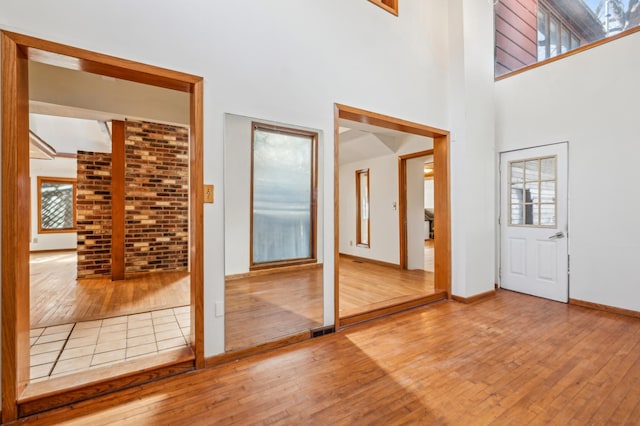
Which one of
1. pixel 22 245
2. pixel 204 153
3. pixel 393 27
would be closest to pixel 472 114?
pixel 393 27

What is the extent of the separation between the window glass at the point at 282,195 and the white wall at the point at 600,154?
10.8ft

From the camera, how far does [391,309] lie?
327cm

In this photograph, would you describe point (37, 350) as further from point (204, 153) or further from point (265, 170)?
point (265, 170)

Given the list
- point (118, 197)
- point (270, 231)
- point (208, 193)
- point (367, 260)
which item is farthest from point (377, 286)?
point (118, 197)

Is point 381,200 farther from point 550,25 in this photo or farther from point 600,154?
point 550,25

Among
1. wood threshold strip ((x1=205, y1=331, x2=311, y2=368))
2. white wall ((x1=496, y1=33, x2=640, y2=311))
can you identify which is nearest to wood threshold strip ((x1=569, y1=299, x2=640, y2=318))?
white wall ((x1=496, y1=33, x2=640, y2=311))

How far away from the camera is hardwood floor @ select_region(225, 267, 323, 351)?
2.31 metres

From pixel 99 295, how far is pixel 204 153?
3029mm

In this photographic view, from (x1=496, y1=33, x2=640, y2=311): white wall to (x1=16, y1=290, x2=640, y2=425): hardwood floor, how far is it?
683 mm

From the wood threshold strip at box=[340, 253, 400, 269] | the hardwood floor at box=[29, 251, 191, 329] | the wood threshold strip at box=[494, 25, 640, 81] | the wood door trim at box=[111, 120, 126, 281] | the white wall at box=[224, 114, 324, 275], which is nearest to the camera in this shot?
the white wall at box=[224, 114, 324, 275]

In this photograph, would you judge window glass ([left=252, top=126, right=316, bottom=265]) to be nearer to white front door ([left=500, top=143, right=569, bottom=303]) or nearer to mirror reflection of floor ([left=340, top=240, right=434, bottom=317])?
mirror reflection of floor ([left=340, top=240, right=434, bottom=317])

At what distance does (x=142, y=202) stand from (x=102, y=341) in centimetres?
293

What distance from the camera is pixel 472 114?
3.77 m

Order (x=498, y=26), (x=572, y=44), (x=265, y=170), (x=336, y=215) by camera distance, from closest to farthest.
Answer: (x=265, y=170) < (x=336, y=215) < (x=572, y=44) < (x=498, y=26)
